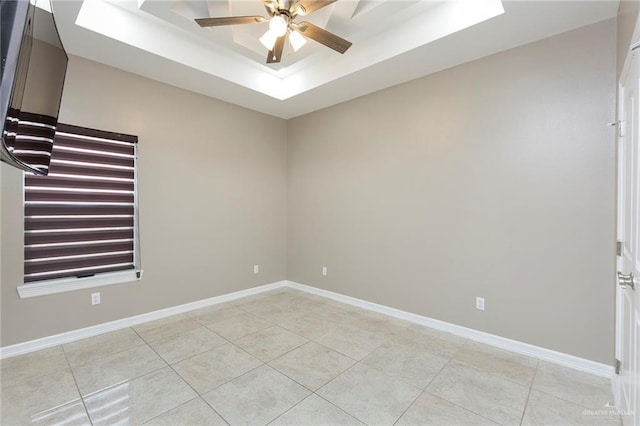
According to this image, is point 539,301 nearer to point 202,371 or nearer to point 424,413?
point 424,413

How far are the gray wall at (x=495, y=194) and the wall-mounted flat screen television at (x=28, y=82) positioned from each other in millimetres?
3048

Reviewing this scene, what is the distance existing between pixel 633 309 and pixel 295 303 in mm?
3277

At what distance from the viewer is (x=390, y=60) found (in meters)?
2.96

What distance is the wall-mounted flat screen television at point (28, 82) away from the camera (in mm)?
996

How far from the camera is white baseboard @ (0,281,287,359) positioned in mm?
2666

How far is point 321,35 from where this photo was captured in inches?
92.8

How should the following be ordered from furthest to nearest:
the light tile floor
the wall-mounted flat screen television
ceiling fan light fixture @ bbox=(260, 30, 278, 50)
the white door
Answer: ceiling fan light fixture @ bbox=(260, 30, 278, 50) → the light tile floor → the white door → the wall-mounted flat screen television

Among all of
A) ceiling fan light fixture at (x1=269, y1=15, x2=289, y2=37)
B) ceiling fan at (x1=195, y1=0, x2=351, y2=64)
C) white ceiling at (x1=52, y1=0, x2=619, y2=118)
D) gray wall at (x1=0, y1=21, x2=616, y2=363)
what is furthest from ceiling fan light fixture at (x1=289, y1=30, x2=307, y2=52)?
gray wall at (x1=0, y1=21, x2=616, y2=363)

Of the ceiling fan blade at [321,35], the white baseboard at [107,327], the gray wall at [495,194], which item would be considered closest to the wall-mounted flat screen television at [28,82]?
the ceiling fan blade at [321,35]

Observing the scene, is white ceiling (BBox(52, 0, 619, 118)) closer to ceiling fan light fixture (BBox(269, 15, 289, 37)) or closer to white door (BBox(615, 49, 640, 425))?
ceiling fan light fixture (BBox(269, 15, 289, 37))

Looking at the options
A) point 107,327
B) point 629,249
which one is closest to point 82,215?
point 107,327

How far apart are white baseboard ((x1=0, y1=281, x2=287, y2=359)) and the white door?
3.90m

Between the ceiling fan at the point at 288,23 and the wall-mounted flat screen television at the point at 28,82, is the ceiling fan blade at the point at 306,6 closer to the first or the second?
the ceiling fan at the point at 288,23

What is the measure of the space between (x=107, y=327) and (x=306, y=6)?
358 centimetres
